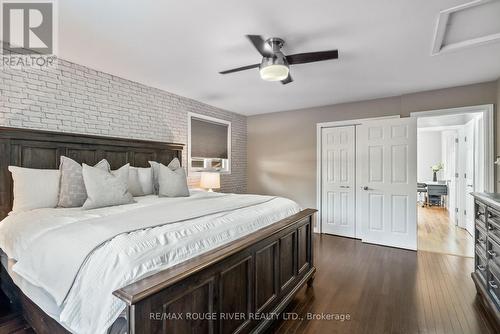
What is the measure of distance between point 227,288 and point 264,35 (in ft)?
7.09

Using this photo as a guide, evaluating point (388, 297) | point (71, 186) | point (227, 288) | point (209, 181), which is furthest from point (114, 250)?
point (209, 181)

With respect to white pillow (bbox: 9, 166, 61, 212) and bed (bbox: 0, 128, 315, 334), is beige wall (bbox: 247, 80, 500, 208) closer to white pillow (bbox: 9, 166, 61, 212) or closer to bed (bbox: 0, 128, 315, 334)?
bed (bbox: 0, 128, 315, 334)

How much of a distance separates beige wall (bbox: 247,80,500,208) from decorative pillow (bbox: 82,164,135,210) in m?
3.58

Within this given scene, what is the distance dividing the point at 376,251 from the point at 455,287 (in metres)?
1.18

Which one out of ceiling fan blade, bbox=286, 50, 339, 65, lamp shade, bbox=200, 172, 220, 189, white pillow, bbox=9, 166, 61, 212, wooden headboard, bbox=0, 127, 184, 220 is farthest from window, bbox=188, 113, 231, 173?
ceiling fan blade, bbox=286, 50, 339, 65

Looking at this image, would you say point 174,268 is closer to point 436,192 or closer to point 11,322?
point 11,322

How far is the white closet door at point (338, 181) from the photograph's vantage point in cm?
458

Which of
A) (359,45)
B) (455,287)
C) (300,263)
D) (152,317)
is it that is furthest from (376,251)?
(152,317)

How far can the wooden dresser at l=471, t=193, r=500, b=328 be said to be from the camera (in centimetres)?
206

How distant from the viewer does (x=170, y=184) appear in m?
3.06

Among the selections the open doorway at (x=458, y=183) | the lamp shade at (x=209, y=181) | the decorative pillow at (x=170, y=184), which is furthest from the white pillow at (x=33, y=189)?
the open doorway at (x=458, y=183)

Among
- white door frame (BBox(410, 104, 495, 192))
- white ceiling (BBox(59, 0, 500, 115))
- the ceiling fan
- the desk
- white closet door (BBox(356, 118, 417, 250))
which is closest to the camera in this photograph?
white ceiling (BBox(59, 0, 500, 115))

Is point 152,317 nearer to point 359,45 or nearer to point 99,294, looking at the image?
point 99,294

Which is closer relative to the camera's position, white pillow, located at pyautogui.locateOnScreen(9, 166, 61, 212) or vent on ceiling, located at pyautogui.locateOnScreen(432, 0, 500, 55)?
vent on ceiling, located at pyautogui.locateOnScreen(432, 0, 500, 55)
